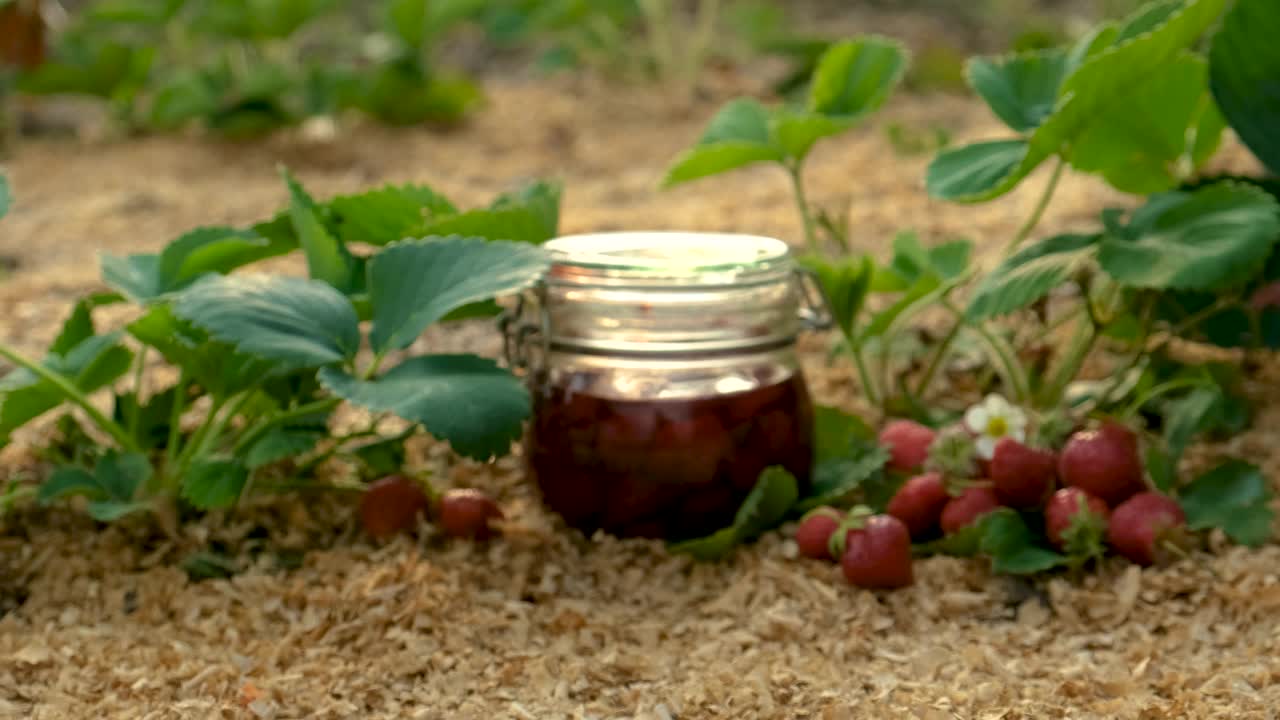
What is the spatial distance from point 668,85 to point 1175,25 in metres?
2.58

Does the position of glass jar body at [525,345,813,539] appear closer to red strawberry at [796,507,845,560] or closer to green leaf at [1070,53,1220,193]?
red strawberry at [796,507,845,560]

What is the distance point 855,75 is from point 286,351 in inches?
31.2

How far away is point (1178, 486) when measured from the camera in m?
1.59

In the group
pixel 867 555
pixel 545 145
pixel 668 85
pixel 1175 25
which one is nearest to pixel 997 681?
pixel 867 555

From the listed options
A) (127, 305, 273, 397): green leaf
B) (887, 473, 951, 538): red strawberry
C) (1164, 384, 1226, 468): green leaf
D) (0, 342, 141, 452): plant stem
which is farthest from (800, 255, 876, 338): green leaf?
(0, 342, 141, 452): plant stem

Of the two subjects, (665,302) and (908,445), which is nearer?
(665,302)

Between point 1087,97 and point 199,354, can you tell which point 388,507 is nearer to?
point 199,354

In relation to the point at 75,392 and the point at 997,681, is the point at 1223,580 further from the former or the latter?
the point at 75,392

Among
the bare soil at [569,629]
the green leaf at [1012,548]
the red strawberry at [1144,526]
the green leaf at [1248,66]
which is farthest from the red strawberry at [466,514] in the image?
the green leaf at [1248,66]

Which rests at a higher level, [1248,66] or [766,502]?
[1248,66]

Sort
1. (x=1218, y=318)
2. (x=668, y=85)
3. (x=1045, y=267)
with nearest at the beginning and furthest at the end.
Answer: (x=1045, y=267)
(x=1218, y=318)
(x=668, y=85)

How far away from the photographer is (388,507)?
4.95ft

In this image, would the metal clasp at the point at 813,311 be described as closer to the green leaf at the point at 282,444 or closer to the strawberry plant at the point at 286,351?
the strawberry plant at the point at 286,351

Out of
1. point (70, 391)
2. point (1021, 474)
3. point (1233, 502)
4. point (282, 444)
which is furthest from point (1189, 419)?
point (70, 391)
